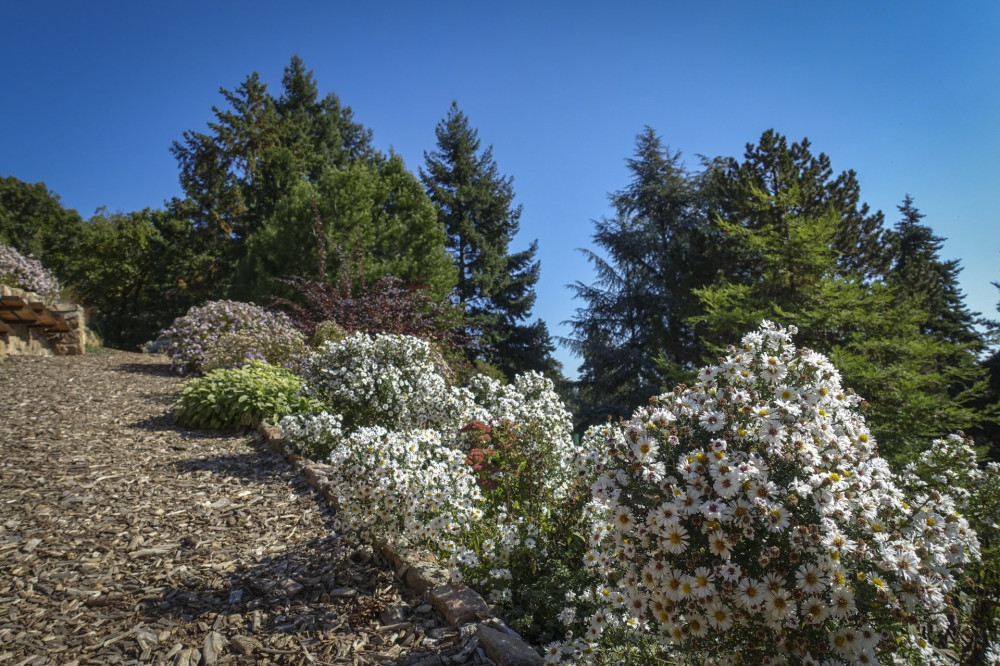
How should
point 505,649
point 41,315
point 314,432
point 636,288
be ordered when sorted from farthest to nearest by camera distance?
point 636,288
point 41,315
point 314,432
point 505,649

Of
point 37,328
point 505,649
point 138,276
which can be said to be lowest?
point 505,649

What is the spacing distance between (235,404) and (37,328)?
6.33m

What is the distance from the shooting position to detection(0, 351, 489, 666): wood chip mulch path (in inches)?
90.5

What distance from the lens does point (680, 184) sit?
55.5 feet

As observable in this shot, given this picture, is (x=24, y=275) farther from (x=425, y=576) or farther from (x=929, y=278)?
(x=929, y=278)

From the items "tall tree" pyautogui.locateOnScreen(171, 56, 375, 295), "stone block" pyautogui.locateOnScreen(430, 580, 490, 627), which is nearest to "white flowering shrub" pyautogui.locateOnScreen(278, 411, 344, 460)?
"stone block" pyautogui.locateOnScreen(430, 580, 490, 627)

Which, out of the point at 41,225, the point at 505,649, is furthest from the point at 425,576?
the point at 41,225

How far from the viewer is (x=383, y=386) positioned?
4.71 m

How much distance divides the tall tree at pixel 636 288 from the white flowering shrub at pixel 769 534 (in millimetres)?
12316

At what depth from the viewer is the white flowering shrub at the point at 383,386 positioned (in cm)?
445

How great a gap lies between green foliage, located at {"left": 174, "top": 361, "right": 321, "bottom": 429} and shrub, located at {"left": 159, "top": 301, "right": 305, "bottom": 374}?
163cm

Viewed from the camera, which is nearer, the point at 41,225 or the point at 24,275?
the point at 24,275

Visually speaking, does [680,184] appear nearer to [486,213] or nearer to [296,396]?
[486,213]

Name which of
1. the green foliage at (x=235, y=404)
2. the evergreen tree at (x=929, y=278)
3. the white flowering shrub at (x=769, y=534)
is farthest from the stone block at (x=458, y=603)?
the evergreen tree at (x=929, y=278)
